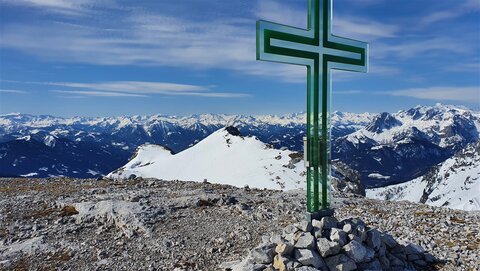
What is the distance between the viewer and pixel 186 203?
755 inches

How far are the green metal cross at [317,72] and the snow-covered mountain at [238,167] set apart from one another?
41961mm

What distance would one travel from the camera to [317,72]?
11305mm

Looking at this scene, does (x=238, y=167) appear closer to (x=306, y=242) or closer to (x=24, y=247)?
(x=24, y=247)

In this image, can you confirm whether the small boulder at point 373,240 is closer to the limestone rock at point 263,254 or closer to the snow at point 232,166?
the limestone rock at point 263,254

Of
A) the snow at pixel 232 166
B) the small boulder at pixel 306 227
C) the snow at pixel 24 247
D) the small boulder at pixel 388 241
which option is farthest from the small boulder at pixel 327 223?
the snow at pixel 232 166

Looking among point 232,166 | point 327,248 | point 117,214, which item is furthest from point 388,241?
point 232,166

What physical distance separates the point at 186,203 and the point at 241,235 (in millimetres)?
5177

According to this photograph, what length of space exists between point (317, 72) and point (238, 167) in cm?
7064

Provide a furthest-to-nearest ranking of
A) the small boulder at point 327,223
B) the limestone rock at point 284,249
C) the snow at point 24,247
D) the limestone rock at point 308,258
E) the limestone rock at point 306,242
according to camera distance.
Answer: the snow at point 24,247 < the small boulder at point 327,223 < the limestone rock at point 306,242 < the limestone rock at point 284,249 < the limestone rock at point 308,258

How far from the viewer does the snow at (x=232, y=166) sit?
6831cm

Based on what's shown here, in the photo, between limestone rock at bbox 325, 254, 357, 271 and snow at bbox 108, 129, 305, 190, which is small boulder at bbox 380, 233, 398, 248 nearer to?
limestone rock at bbox 325, 254, 357, 271

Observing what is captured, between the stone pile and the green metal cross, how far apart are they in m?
0.68

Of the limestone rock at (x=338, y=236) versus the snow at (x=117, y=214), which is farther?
the snow at (x=117, y=214)

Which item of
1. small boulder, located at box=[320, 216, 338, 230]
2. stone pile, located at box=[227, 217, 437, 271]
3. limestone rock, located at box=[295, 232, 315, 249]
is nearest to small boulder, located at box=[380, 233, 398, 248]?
stone pile, located at box=[227, 217, 437, 271]
